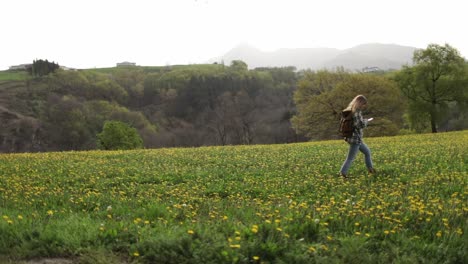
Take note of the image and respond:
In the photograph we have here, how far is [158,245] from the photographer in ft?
17.7

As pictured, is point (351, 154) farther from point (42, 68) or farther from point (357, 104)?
point (42, 68)

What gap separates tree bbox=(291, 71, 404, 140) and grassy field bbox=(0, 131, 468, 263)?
137 feet

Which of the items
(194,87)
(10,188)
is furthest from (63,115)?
(10,188)

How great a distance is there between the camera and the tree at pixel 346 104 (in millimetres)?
50906

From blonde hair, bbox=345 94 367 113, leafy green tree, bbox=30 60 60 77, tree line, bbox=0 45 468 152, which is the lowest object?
tree line, bbox=0 45 468 152

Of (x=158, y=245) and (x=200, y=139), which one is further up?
(x=158, y=245)

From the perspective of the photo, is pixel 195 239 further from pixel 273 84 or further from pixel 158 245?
pixel 273 84

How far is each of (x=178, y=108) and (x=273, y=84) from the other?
31.9 metres

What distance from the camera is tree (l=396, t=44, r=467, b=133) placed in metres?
49.5

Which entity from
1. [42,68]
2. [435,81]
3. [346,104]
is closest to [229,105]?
[346,104]

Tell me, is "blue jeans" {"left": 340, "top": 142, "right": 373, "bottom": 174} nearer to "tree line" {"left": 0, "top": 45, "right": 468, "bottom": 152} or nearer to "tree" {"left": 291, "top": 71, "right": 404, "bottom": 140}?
"tree line" {"left": 0, "top": 45, "right": 468, "bottom": 152}

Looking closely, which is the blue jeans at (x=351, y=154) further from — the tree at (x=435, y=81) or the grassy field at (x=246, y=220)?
the tree at (x=435, y=81)

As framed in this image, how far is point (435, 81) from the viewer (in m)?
50.8

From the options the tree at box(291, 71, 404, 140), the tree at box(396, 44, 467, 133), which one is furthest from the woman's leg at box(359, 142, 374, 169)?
the tree at box(396, 44, 467, 133)
